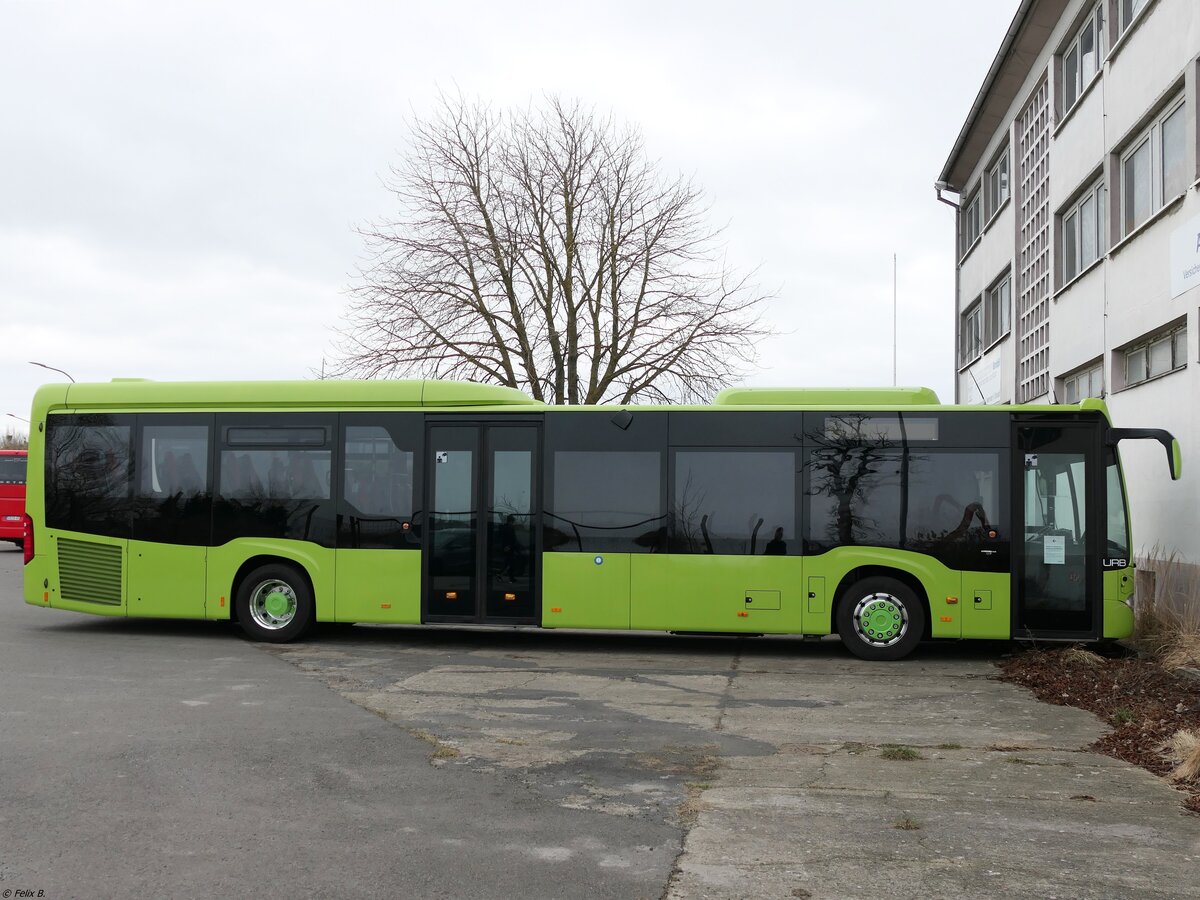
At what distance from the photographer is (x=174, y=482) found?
13789 millimetres

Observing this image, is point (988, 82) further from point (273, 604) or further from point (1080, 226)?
point (273, 604)

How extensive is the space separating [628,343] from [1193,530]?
18.2m

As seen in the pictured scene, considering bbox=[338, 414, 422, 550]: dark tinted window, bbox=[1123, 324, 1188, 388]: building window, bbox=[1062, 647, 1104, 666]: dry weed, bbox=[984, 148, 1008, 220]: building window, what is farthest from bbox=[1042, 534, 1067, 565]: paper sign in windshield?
bbox=[984, 148, 1008, 220]: building window

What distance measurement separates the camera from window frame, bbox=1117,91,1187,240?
1550 cm

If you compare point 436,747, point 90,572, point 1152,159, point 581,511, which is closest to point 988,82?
point 1152,159

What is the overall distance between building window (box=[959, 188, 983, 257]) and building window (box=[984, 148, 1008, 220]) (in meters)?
1.39

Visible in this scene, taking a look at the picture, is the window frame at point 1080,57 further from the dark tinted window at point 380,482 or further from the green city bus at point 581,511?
the dark tinted window at point 380,482

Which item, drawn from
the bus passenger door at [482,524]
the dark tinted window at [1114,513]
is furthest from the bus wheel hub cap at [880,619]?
the bus passenger door at [482,524]

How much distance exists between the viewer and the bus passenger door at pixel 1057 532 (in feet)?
39.6

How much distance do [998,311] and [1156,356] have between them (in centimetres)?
1150

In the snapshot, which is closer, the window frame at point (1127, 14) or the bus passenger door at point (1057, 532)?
the bus passenger door at point (1057, 532)

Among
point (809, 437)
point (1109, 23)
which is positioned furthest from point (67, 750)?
point (1109, 23)

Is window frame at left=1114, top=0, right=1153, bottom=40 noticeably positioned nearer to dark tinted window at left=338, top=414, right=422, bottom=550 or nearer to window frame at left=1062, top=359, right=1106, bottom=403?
window frame at left=1062, top=359, right=1106, bottom=403

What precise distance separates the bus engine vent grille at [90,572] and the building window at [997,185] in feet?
65.6
